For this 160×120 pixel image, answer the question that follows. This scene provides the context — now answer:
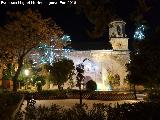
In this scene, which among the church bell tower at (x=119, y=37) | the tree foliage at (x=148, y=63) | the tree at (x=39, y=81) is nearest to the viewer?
the tree foliage at (x=148, y=63)

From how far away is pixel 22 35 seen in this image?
36.1m

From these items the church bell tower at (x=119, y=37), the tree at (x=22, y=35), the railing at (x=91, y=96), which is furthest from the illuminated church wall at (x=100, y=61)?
the railing at (x=91, y=96)

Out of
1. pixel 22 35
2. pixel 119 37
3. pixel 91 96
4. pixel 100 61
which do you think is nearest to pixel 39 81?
pixel 22 35

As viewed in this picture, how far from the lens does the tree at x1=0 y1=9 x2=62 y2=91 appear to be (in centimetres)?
3600

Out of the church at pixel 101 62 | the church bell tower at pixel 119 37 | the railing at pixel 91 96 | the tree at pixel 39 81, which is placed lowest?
the railing at pixel 91 96

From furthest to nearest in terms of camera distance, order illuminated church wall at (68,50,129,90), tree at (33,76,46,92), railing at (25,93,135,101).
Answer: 1. illuminated church wall at (68,50,129,90)
2. tree at (33,76,46,92)
3. railing at (25,93,135,101)

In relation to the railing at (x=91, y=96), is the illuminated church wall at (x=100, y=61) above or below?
above

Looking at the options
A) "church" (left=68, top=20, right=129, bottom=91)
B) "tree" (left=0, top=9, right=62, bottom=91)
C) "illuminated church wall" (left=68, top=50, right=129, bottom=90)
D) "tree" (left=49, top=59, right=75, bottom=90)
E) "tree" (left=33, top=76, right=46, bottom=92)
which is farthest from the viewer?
"illuminated church wall" (left=68, top=50, right=129, bottom=90)

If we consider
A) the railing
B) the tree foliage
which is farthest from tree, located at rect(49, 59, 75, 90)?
the tree foliage

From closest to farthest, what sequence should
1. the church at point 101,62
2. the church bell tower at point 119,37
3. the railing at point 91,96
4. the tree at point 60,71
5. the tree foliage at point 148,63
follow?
the tree foliage at point 148,63 < the railing at point 91,96 < the tree at point 60,71 < the church at point 101,62 < the church bell tower at point 119,37

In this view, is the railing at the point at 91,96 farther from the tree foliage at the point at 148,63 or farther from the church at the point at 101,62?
the church at the point at 101,62

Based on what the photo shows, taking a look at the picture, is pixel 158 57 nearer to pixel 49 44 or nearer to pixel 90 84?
pixel 90 84

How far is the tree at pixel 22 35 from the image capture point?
118 ft

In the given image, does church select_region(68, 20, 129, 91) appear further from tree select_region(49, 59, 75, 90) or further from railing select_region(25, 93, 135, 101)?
railing select_region(25, 93, 135, 101)
